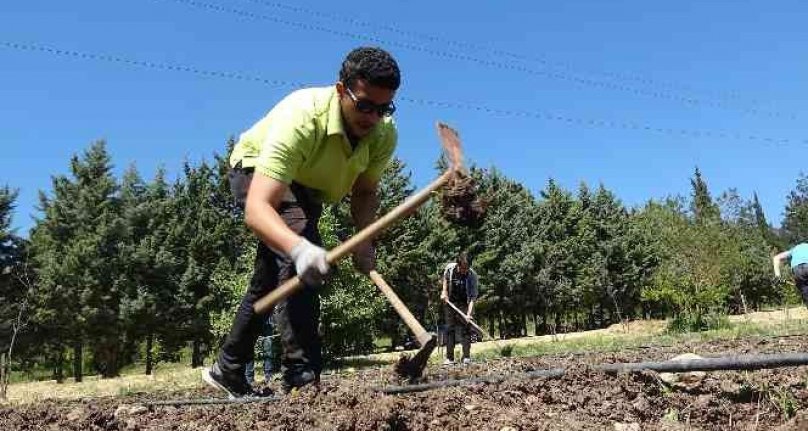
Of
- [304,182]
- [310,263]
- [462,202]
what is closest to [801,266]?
[462,202]

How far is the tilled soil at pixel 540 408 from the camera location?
2434 mm

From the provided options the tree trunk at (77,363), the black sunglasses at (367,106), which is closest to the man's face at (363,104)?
the black sunglasses at (367,106)

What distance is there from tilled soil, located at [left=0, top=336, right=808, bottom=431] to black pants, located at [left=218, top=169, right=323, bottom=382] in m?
0.28

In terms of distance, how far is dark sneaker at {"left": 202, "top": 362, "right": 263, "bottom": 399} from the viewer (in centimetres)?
352

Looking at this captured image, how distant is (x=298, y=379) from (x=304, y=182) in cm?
100

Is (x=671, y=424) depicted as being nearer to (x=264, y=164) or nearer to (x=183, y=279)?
(x=264, y=164)

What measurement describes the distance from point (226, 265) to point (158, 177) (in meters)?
5.53

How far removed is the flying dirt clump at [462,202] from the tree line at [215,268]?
1328 centimetres

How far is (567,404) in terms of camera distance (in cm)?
276

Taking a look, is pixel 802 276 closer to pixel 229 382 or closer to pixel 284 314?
pixel 284 314

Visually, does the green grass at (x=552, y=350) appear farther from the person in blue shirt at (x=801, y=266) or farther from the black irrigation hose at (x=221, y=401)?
the black irrigation hose at (x=221, y=401)

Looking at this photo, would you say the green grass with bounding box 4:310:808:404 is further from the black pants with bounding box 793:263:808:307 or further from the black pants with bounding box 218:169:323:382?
the black pants with bounding box 218:169:323:382

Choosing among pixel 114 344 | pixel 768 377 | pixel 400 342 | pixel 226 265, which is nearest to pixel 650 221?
pixel 400 342

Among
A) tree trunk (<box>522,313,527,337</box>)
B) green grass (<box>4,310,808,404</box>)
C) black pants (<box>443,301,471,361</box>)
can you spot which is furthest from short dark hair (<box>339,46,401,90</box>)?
tree trunk (<box>522,313,527,337</box>)
